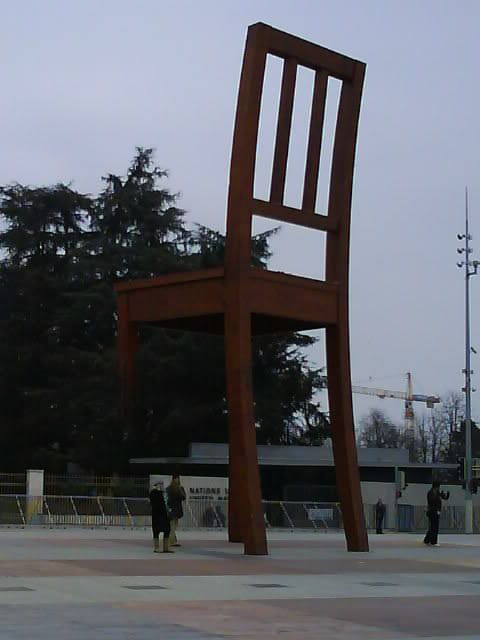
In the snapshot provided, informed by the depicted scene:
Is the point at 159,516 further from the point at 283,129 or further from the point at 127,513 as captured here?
the point at 127,513

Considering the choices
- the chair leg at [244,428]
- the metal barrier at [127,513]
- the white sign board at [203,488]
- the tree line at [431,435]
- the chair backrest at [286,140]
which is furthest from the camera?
the tree line at [431,435]

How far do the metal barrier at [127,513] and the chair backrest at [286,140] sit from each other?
16.1 meters

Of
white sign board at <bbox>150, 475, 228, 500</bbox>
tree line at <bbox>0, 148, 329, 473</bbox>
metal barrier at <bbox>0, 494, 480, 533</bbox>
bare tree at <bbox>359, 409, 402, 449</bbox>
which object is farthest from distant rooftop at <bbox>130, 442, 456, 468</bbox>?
bare tree at <bbox>359, 409, 402, 449</bbox>

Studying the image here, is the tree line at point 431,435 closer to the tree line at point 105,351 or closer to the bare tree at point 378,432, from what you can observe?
the bare tree at point 378,432

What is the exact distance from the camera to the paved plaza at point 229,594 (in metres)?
11.3

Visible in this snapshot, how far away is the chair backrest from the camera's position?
72.4 feet

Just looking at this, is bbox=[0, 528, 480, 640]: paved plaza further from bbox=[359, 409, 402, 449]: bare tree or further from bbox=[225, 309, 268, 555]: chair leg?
bbox=[359, 409, 402, 449]: bare tree

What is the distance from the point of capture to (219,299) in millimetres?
22109

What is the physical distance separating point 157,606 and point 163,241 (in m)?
51.9

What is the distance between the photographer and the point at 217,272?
22141 millimetres

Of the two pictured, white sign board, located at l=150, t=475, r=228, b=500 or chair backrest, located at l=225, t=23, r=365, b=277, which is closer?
chair backrest, located at l=225, t=23, r=365, b=277

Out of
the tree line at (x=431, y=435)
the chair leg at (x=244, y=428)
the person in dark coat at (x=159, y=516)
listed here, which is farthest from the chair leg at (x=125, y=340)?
the tree line at (x=431, y=435)

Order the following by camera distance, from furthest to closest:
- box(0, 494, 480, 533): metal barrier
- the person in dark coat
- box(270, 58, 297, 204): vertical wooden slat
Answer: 1. box(0, 494, 480, 533): metal barrier
2. box(270, 58, 297, 204): vertical wooden slat
3. the person in dark coat

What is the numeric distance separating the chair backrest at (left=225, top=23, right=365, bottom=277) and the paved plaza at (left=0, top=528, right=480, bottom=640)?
19.2 ft
